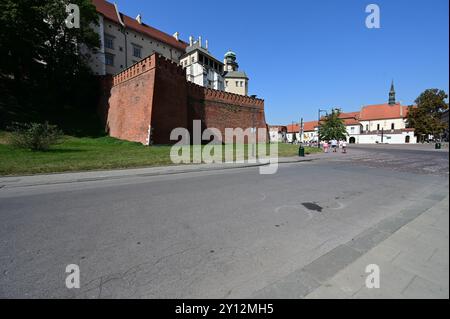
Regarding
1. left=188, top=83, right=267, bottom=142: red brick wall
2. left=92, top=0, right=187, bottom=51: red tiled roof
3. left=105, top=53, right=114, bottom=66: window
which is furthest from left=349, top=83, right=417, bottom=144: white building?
left=105, top=53, right=114, bottom=66: window

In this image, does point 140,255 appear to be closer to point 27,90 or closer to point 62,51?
point 62,51

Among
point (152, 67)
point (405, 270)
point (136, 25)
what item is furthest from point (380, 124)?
point (405, 270)

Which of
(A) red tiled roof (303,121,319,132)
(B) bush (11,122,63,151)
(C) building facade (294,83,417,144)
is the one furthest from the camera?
(A) red tiled roof (303,121,319,132)

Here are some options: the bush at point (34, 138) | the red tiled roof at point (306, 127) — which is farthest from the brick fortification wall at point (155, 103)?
the red tiled roof at point (306, 127)

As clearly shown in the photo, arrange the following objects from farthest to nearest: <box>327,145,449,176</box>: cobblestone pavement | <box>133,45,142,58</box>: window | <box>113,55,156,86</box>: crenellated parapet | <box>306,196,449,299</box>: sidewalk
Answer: <box>133,45,142,58</box>: window < <box>113,55,156,86</box>: crenellated parapet < <box>327,145,449,176</box>: cobblestone pavement < <box>306,196,449,299</box>: sidewalk

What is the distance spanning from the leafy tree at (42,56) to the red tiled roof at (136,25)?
52.1ft

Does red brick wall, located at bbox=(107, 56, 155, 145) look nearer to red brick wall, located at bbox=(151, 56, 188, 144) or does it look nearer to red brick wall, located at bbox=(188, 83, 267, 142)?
red brick wall, located at bbox=(151, 56, 188, 144)

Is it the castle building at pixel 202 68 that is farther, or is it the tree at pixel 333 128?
the castle building at pixel 202 68

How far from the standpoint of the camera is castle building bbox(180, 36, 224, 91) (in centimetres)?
5078

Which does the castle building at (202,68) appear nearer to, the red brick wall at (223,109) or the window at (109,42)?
the window at (109,42)

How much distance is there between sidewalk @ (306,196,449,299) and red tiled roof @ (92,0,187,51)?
53.3m

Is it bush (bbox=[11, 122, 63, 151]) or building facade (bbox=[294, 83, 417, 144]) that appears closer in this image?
bush (bbox=[11, 122, 63, 151])

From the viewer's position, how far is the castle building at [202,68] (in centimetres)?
5078

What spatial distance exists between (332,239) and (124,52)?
2080 inches
